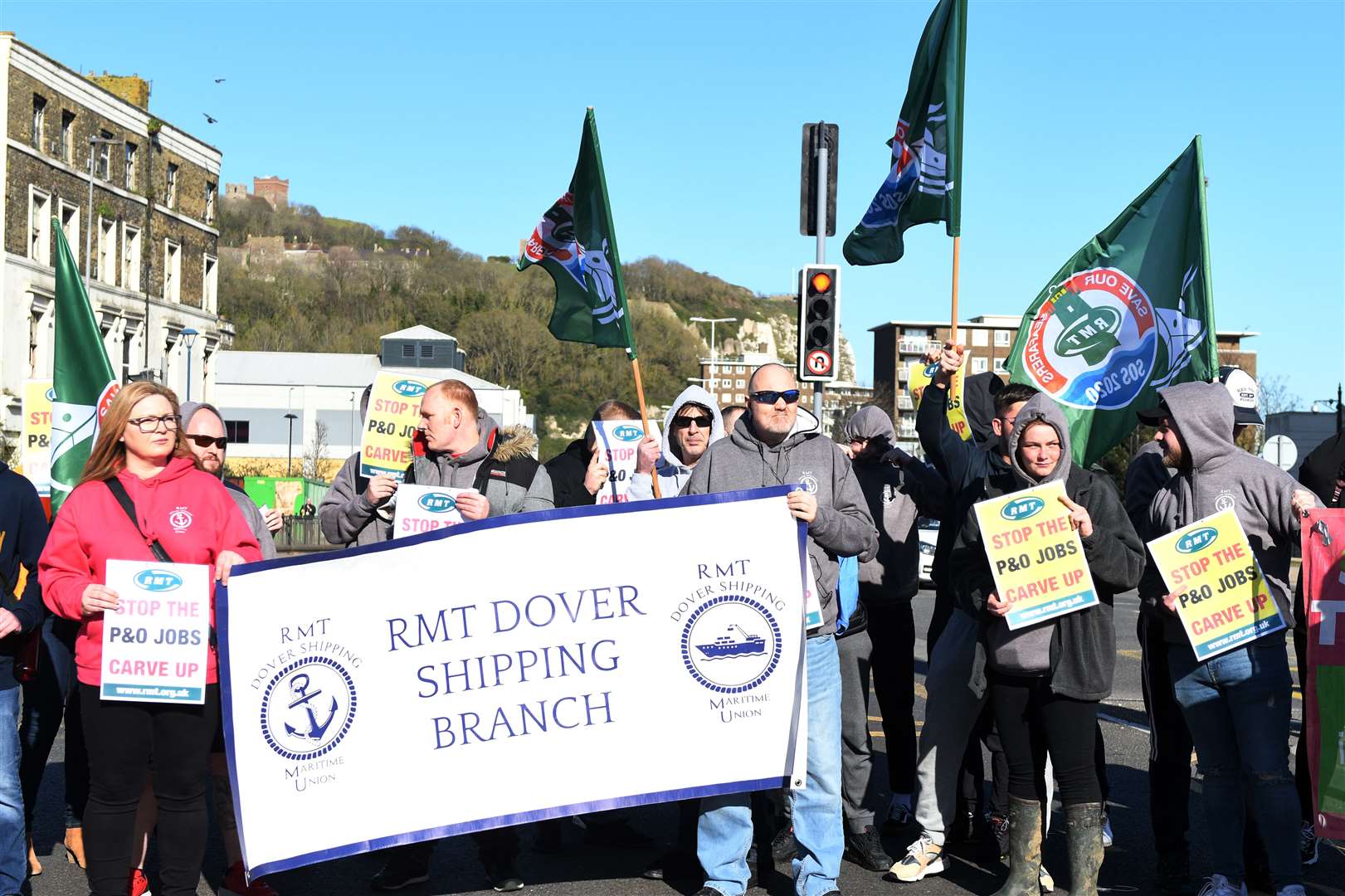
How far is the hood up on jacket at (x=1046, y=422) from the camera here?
18.5ft

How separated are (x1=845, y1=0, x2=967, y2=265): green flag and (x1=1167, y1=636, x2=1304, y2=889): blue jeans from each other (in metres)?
3.80

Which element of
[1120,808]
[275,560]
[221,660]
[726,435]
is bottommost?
[1120,808]

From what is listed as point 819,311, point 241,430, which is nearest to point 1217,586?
point 819,311

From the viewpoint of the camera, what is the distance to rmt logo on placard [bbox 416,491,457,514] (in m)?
5.95

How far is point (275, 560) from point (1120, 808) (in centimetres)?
467

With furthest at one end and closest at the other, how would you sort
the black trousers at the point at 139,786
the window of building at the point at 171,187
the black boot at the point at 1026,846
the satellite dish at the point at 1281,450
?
the window of building at the point at 171,187 < the satellite dish at the point at 1281,450 < the black boot at the point at 1026,846 < the black trousers at the point at 139,786

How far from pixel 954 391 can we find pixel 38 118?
177 ft

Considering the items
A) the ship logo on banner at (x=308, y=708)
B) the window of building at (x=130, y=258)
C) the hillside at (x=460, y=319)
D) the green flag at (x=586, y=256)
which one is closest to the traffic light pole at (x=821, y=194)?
the green flag at (x=586, y=256)

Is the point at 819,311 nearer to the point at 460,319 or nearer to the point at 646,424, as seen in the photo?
the point at 646,424

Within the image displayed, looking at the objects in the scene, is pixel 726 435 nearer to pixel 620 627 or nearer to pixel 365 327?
pixel 620 627

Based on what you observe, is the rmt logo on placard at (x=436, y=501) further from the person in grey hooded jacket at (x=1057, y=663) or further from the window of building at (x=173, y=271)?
the window of building at (x=173, y=271)

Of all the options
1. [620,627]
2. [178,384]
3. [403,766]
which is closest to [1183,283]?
[620,627]

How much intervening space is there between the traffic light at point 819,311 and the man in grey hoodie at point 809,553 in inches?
223

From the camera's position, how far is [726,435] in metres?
6.23
